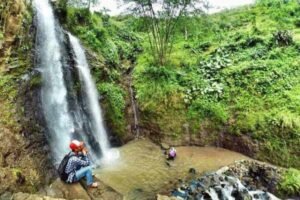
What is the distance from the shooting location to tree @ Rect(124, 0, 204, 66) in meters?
13.9

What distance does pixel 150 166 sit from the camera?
10.4 meters

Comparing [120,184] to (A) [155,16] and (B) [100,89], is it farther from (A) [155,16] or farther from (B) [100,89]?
(A) [155,16]

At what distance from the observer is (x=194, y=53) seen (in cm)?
1555

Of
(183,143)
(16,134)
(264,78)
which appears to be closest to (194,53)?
(264,78)

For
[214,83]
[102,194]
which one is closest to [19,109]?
[102,194]

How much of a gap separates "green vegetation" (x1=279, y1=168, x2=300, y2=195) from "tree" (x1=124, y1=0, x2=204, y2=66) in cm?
737

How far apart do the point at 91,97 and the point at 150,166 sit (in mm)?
3178

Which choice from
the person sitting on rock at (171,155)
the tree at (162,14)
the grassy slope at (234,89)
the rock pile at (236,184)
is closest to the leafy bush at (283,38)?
the grassy slope at (234,89)

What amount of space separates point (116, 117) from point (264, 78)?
208 inches

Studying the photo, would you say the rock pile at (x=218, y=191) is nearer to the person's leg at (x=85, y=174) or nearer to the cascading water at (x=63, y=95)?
the person's leg at (x=85, y=174)

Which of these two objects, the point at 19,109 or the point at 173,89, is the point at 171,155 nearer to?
the point at 173,89

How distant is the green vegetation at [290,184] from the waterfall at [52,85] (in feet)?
18.8

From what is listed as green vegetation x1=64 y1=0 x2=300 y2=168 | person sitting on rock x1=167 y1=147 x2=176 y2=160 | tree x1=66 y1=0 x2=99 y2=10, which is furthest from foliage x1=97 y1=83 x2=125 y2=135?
tree x1=66 y1=0 x2=99 y2=10

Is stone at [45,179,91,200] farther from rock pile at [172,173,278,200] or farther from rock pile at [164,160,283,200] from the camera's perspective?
rock pile at [172,173,278,200]
